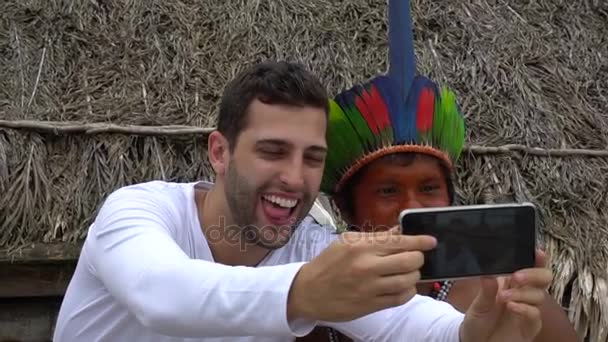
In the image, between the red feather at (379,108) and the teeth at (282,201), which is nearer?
the teeth at (282,201)

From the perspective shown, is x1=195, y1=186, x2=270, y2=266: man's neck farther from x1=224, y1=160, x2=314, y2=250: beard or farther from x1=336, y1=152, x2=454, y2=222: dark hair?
x1=336, y1=152, x2=454, y2=222: dark hair

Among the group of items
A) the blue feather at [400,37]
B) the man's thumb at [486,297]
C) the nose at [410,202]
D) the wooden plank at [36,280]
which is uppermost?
the blue feather at [400,37]

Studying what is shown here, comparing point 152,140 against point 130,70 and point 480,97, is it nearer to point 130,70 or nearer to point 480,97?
point 130,70

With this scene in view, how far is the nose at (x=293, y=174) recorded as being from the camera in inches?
43.7

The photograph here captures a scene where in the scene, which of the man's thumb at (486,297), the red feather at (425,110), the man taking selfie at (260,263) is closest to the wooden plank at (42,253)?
the man taking selfie at (260,263)

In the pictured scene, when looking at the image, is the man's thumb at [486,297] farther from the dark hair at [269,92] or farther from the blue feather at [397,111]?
the blue feather at [397,111]

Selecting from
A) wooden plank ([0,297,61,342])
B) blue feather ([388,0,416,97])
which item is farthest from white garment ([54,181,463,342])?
wooden plank ([0,297,61,342])

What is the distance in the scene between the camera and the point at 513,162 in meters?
2.38

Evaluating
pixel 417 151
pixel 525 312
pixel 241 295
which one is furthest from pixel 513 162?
pixel 241 295

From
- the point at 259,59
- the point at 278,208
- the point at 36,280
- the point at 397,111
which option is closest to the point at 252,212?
the point at 278,208

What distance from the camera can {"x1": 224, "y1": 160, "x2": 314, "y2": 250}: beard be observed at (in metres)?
1.15

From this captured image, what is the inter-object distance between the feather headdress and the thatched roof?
0.78 metres

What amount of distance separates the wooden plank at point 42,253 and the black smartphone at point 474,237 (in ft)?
4.70

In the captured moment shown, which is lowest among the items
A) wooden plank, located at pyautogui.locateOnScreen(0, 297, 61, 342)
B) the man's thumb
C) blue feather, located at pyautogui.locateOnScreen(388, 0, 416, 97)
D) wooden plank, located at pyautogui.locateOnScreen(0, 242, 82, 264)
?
wooden plank, located at pyautogui.locateOnScreen(0, 297, 61, 342)
